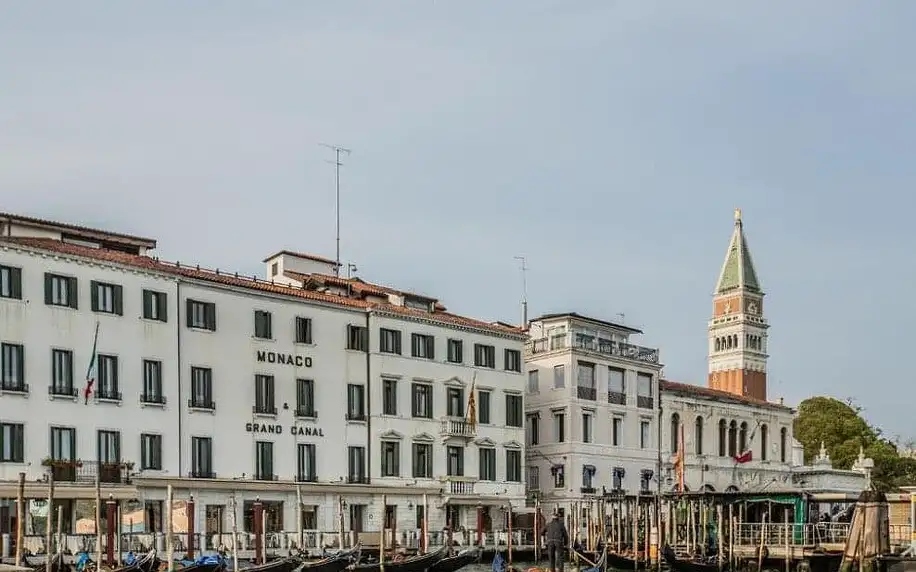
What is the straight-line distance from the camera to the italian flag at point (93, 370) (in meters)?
44.6

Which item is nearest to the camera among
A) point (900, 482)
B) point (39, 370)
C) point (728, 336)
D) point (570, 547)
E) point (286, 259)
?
point (39, 370)

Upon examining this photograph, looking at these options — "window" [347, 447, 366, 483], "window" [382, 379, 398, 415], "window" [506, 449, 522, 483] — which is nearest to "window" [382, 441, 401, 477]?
"window" [347, 447, 366, 483]

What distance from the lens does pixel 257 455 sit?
49719mm

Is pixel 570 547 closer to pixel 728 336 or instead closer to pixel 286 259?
pixel 286 259

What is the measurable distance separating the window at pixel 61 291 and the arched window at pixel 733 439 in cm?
3798

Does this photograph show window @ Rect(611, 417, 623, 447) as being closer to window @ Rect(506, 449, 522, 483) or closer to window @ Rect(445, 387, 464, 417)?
window @ Rect(506, 449, 522, 483)

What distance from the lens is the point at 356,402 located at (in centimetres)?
5322

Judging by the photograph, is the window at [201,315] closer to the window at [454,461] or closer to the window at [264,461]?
the window at [264,461]

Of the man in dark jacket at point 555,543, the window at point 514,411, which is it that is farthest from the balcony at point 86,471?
the window at point 514,411

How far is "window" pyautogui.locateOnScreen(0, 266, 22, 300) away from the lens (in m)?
43.3

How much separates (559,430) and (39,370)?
2614 centimetres

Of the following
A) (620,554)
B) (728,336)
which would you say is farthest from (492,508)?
(728,336)

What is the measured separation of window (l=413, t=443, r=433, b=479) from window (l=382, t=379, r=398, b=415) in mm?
1944

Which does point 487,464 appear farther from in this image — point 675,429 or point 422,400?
point 675,429
